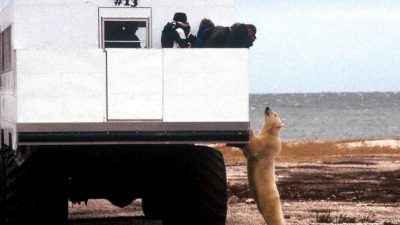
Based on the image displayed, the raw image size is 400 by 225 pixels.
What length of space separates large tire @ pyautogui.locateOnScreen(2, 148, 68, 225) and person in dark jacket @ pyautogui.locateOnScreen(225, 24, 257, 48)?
2457 millimetres

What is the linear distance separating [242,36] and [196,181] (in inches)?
72.4

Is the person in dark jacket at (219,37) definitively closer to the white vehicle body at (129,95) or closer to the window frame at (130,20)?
the white vehicle body at (129,95)

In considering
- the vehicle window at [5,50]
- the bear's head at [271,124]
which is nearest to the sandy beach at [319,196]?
the vehicle window at [5,50]

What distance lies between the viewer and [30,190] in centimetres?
1368

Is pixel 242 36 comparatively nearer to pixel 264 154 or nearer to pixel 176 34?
pixel 176 34

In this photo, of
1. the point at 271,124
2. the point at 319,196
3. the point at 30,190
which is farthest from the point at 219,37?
the point at 319,196

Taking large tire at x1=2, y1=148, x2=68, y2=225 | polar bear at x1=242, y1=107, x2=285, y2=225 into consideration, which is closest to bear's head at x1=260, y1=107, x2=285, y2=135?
polar bear at x1=242, y1=107, x2=285, y2=225

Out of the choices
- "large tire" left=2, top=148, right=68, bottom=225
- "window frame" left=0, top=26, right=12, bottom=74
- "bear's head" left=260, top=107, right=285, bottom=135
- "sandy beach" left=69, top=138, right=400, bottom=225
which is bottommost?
"sandy beach" left=69, top=138, right=400, bottom=225

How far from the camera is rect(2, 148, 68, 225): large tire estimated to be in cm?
1358

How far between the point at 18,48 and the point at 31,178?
57.6 inches

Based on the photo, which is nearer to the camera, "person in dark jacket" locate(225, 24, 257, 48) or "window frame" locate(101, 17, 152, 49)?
"person in dark jacket" locate(225, 24, 257, 48)

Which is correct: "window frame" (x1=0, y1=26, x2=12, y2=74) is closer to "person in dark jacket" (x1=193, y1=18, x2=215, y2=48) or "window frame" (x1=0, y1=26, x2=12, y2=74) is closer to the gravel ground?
"person in dark jacket" (x1=193, y1=18, x2=215, y2=48)

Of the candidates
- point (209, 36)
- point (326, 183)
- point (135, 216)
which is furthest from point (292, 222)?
point (326, 183)

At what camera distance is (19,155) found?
44.6ft
